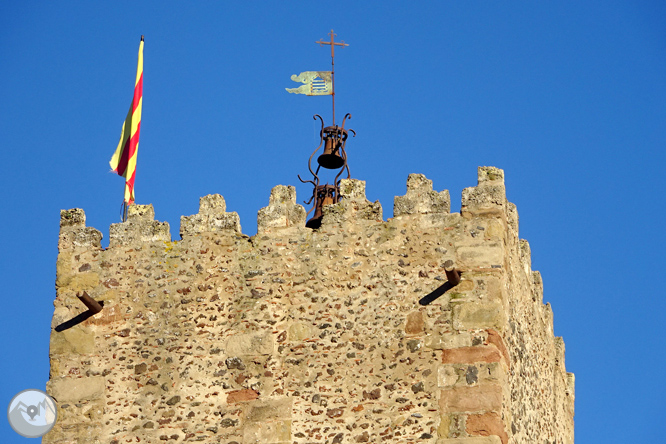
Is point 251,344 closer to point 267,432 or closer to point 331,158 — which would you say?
point 267,432

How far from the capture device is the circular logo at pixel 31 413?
1900 centimetres

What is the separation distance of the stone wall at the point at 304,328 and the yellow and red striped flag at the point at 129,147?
152 cm

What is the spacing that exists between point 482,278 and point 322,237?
86.5 inches

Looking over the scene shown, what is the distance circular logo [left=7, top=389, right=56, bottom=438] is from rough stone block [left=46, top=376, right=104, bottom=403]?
498mm

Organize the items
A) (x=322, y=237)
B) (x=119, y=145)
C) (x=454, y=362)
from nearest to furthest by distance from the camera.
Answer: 1. (x=454, y=362)
2. (x=322, y=237)
3. (x=119, y=145)

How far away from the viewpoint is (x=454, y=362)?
64.8ft

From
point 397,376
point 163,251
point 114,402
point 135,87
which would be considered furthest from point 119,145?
point 397,376

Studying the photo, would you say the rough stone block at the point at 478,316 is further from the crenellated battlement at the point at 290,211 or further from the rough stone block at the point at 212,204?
the rough stone block at the point at 212,204

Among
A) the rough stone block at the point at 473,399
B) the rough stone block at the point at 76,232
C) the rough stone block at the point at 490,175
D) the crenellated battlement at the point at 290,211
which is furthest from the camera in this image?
the rough stone block at the point at 76,232

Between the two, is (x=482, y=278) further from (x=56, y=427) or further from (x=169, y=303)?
(x=56, y=427)

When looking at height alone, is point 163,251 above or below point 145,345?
above

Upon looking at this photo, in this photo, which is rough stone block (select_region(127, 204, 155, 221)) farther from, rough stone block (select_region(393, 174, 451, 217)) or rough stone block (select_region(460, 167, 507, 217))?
rough stone block (select_region(460, 167, 507, 217))

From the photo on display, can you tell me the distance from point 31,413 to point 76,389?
1.40 m

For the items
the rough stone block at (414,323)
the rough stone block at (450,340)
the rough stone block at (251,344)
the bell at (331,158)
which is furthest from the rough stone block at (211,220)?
the rough stone block at (450,340)
